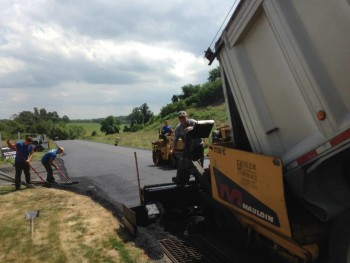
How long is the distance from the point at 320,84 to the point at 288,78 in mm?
397

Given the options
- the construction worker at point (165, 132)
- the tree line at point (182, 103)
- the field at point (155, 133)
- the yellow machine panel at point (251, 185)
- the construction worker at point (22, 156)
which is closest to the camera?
the yellow machine panel at point (251, 185)

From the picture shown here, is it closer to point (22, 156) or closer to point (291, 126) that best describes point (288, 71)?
point (291, 126)

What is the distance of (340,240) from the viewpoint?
284 centimetres

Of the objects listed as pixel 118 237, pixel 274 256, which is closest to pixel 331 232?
pixel 274 256

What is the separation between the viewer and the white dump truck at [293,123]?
272 cm

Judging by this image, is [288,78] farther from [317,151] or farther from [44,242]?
[44,242]

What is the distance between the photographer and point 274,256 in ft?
12.5

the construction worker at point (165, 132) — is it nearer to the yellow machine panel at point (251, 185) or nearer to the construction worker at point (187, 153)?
the construction worker at point (187, 153)

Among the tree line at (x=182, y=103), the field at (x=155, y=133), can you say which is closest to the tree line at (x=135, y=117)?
the tree line at (x=182, y=103)

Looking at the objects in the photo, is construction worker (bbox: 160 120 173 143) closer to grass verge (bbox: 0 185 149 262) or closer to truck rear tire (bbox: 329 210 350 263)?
A: grass verge (bbox: 0 185 149 262)

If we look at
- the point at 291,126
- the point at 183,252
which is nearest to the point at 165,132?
the point at 183,252

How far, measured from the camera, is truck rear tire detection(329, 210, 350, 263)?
110 inches

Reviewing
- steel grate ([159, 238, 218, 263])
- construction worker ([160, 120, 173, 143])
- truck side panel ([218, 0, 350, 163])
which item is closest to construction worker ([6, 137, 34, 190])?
construction worker ([160, 120, 173, 143])

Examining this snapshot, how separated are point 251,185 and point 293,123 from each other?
0.70 metres
